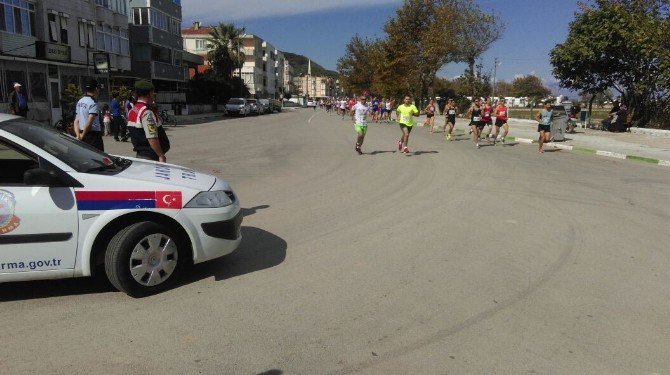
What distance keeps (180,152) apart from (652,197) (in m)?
12.0

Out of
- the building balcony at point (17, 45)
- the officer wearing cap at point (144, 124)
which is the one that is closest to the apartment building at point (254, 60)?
the building balcony at point (17, 45)

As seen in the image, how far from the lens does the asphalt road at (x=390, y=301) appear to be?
3334mm

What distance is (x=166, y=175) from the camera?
15.4ft

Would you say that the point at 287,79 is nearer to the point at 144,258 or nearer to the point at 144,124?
the point at 144,124

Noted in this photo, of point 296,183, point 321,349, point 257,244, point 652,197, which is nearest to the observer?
point 321,349

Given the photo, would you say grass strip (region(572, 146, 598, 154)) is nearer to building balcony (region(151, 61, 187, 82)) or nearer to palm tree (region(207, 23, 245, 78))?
building balcony (region(151, 61, 187, 82))

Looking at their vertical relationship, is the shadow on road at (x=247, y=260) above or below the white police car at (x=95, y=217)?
below

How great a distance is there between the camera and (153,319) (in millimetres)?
3875

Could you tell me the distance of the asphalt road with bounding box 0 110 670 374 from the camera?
333cm

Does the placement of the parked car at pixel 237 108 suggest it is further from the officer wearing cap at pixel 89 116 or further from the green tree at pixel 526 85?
the green tree at pixel 526 85

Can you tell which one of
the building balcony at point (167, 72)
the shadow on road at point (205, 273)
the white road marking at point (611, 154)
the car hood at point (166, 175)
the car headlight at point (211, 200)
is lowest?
the shadow on road at point (205, 273)

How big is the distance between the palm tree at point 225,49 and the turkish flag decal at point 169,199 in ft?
236

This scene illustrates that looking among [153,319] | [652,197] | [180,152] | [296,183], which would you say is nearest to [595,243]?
[652,197]

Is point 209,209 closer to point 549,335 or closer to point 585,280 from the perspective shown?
point 549,335
